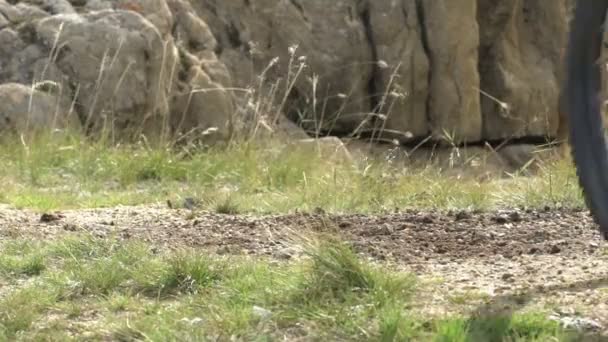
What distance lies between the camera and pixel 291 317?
12.4 ft

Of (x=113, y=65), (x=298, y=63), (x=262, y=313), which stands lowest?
(x=298, y=63)

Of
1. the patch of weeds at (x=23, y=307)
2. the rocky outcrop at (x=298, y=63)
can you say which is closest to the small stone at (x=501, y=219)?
the patch of weeds at (x=23, y=307)

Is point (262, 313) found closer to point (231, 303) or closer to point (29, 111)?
point (231, 303)

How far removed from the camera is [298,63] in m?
11.7

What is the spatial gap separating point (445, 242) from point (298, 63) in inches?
266

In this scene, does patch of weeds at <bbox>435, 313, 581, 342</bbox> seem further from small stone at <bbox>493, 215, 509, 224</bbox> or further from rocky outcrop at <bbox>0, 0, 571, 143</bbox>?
rocky outcrop at <bbox>0, 0, 571, 143</bbox>

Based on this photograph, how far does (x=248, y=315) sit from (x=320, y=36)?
8628 mm

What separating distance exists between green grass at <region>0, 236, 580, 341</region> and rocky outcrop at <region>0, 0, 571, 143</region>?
465 cm

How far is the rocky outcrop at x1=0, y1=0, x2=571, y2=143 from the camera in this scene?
10.2 meters

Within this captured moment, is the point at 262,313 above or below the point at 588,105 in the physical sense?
below

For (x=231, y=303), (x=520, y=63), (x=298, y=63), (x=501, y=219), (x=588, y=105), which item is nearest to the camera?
(x=231, y=303)

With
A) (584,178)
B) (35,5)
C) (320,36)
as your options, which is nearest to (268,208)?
(584,178)

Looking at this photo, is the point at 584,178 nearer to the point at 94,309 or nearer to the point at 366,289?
the point at 366,289

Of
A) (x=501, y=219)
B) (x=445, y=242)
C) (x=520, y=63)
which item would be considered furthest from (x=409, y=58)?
(x=445, y=242)
